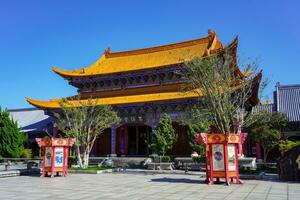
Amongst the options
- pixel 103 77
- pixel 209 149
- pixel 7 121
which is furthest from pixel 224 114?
pixel 7 121

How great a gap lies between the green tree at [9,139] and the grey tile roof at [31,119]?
6045 millimetres

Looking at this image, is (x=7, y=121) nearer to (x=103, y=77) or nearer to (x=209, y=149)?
(x=103, y=77)

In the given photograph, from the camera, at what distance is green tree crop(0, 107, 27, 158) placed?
30.1m

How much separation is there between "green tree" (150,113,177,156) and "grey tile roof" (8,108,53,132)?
17.5 meters

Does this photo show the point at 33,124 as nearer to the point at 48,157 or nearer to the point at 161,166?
the point at 161,166

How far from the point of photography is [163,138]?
24203mm

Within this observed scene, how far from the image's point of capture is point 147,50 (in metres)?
34.9

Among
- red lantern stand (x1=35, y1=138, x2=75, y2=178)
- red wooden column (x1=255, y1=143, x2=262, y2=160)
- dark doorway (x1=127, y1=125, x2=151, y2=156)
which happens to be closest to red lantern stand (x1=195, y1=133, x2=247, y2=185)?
red lantern stand (x1=35, y1=138, x2=75, y2=178)

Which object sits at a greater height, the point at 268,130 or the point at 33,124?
the point at 33,124

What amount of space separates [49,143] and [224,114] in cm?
955

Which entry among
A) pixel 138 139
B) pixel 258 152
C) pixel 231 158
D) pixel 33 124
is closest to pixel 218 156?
A: pixel 231 158

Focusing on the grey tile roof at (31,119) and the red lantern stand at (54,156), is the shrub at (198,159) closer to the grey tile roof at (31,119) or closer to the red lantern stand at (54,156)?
the red lantern stand at (54,156)

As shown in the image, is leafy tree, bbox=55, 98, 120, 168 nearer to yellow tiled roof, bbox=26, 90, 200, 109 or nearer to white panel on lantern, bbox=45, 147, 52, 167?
yellow tiled roof, bbox=26, 90, 200, 109

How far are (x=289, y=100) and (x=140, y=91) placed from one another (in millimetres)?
14837
